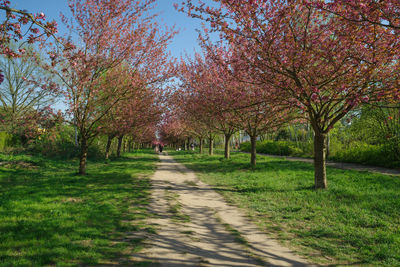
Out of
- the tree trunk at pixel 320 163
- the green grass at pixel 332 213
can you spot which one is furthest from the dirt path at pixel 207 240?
the tree trunk at pixel 320 163

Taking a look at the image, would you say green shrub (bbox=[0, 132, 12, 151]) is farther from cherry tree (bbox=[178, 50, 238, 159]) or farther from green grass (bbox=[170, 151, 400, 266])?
green grass (bbox=[170, 151, 400, 266])

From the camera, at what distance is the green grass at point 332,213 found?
4539 mm

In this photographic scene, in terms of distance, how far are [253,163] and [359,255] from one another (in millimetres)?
11875

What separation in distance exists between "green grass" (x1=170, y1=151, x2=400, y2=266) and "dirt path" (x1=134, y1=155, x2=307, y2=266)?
0.55 meters

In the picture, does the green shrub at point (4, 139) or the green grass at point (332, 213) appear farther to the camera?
the green shrub at point (4, 139)

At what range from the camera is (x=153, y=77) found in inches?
523

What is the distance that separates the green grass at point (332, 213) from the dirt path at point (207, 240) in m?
0.55

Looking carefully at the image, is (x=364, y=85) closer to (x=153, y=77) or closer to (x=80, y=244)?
(x=80, y=244)

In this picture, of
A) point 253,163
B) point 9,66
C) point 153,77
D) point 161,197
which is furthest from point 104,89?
point 9,66

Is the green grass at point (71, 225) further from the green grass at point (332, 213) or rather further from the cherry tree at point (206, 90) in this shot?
the cherry tree at point (206, 90)

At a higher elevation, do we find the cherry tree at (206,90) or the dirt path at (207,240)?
the cherry tree at (206,90)

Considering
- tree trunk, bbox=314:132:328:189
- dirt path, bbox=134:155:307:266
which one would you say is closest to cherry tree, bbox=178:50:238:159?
tree trunk, bbox=314:132:328:189

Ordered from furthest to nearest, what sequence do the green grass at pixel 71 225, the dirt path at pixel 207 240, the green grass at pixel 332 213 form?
the green grass at pixel 332 213
the dirt path at pixel 207 240
the green grass at pixel 71 225

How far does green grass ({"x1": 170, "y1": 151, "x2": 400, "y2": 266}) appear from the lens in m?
4.54
